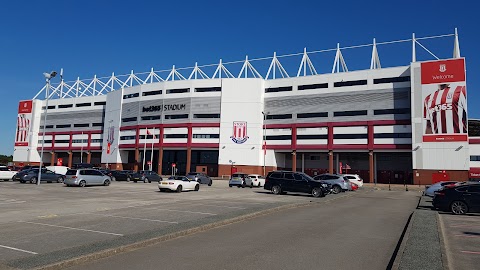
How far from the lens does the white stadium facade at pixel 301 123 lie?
5984cm

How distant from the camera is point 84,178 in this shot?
32.4 meters

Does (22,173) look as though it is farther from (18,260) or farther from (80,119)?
(80,119)

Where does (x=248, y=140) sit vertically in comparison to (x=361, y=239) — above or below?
above

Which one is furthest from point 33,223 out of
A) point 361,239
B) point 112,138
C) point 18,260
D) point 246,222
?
point 112,138

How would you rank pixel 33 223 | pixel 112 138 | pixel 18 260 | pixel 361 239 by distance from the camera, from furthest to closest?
pixel 112 138 → pixel 33 223 → pixel 361 239 → pixel 18 260

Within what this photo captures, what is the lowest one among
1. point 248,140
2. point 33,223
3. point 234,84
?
point 33,223

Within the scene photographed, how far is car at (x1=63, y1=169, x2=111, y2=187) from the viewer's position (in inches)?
1244

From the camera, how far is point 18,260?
6566mm

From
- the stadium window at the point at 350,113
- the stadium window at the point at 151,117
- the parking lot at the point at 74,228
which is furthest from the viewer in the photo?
the stadium window at the point at 151,117

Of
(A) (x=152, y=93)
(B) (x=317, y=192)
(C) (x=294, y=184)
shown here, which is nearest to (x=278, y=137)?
(A) (x=152, y=93)

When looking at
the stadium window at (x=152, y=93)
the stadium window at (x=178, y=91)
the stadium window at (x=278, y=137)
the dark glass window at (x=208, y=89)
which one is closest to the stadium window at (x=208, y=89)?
the dark glass window at (x=208, y=89)

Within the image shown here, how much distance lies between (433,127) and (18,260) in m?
63.8

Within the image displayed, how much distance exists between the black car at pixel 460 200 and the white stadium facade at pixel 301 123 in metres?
41.1

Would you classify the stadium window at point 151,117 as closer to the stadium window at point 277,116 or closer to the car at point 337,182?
the stadium window at point 277,116
